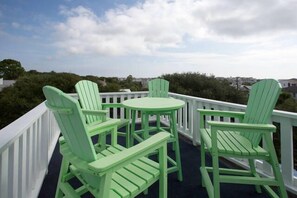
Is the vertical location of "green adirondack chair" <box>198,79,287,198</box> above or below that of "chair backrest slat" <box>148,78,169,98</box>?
below

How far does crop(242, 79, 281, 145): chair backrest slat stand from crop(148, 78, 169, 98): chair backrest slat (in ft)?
6.28

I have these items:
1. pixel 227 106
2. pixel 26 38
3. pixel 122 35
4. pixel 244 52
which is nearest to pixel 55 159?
pixel 227 106

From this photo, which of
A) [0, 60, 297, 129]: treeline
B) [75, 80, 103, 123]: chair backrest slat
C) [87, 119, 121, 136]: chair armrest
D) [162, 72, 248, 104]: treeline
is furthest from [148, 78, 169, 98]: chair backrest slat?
[162, 72, 248, 104]: treeline

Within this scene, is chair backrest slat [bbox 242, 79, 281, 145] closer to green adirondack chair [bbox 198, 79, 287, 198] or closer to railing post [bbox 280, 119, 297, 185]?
green adirondack chair [bbox 198, 79, 287, 198]

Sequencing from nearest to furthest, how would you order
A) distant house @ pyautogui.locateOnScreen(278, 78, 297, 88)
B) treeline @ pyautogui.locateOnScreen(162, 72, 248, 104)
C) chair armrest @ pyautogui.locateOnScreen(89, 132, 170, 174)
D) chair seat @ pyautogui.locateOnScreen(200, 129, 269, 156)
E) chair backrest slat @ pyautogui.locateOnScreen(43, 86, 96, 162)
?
chair armrest @ pyautogui.locateOnScreen(89, 132, 170, 174)
chair backrest slat @ pyautogui.locateOnScreen(43, 86, 96, 162)
chair seat @ pyautogui.locateOnScreen(200, 129, 269, 156)
distant house @ pyautogui.locateOnScreen(278, 78, 297, 88)
treeline @ pyautogui.locateOnScreen(162, 72, 248, 104)

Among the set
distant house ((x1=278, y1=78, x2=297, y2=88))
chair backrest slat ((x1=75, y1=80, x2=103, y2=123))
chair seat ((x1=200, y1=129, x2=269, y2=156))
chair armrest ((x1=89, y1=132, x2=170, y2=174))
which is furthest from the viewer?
chair backrest slat ((x1=75, y1=80, x2=103, y2=123))

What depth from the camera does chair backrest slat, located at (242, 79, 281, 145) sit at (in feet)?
5.57

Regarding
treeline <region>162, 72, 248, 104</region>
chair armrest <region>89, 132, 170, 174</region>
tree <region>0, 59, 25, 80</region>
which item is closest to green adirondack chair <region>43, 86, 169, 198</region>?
chair armrest <region>89, 132, 170, 174</region>

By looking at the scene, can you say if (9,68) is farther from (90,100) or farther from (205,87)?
(90,100)

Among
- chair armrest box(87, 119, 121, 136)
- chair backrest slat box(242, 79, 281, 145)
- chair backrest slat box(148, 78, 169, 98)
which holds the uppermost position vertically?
chair backrest slat box(148, 78, 169, 98)

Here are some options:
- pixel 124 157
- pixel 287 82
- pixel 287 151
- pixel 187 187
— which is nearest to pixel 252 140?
pixel 287 151

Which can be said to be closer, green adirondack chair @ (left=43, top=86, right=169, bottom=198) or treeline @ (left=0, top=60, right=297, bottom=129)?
green adirondack chair @ (left=43, top=86, right=169, bottom=198)

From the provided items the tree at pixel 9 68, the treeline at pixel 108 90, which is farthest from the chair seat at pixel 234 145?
the tree at pixel 9 68

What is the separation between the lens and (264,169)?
2320 mm
